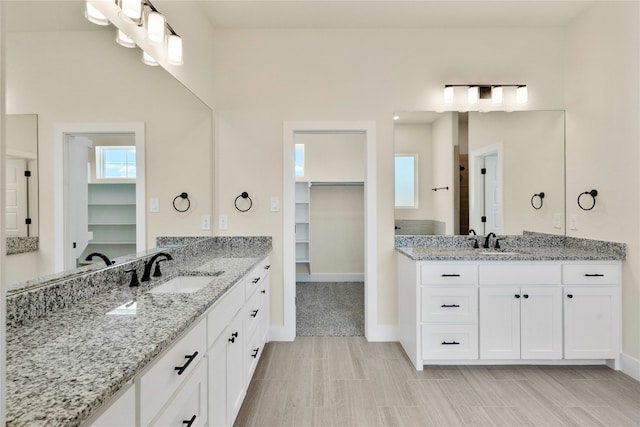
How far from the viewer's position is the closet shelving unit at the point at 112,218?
1434 millimetres

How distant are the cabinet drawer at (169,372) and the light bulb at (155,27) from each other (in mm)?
1655

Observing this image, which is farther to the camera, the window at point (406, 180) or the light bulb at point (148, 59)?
the window at point (406, 180)

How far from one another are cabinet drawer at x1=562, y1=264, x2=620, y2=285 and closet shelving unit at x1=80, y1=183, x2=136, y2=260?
2975 millimetres

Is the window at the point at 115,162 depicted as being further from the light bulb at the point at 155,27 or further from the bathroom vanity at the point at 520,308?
the bathroom vanity at the point at 520,308

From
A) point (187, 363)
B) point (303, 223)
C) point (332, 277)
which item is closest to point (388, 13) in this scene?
point (187, 363)

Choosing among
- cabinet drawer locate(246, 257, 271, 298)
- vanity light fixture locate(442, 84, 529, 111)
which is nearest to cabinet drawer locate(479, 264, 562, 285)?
vanity light fixture locate(442, 84, 529, 111)

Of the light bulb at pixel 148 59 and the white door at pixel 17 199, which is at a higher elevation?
the light bulb at pixel 148 59

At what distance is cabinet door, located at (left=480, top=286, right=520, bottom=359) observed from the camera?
2.42 m

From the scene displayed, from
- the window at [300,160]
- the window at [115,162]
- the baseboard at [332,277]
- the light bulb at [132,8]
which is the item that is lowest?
the baseboard at [332,277]

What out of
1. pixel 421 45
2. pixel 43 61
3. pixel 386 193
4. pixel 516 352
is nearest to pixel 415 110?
pixel 421 45

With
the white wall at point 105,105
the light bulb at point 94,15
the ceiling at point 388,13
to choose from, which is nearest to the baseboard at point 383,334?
the white wall at point 105,105

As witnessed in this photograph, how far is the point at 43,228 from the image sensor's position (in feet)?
3.77

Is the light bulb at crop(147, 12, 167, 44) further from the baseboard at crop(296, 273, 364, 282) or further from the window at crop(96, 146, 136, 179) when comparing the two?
A: the baseboard at crop(296, 273, 364, 282)

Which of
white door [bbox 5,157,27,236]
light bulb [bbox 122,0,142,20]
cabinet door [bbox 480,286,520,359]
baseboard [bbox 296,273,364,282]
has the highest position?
light bulb [bbox 122,0,142,20]
